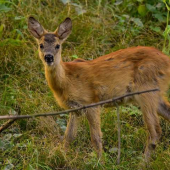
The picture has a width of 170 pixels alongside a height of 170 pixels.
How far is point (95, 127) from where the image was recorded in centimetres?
666

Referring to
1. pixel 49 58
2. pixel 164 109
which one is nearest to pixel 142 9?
pixel 164 109

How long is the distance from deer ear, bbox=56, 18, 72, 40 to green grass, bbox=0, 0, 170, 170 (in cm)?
97

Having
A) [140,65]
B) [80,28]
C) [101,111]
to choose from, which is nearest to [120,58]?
[140,65]

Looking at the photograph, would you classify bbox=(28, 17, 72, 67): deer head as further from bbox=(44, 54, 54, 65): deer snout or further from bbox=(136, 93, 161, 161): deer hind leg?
bbox=(136, 93, 161, 161): deer hind leg

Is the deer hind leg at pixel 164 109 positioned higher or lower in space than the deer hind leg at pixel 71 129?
higher

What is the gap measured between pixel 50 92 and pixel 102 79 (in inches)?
41.3

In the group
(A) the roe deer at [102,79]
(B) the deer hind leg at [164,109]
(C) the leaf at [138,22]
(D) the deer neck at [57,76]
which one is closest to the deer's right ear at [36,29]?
(A) the roe deer at [102,79]

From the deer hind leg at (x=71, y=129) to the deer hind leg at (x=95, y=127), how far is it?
0.24 meters

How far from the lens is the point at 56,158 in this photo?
615 cm

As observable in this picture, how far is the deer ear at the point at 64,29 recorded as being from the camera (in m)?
6.99

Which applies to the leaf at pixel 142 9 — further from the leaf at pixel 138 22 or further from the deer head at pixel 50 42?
the deer head at pixel 50 42

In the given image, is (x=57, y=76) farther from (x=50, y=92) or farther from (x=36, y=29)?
(x=50, y=92)

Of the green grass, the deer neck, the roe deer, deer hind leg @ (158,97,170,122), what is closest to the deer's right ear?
the roe deer

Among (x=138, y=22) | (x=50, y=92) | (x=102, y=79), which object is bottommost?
(x=50, y=92)
